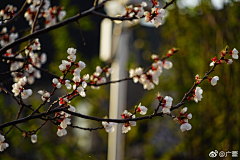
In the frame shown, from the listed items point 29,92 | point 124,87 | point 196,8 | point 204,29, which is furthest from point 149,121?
point 29,92

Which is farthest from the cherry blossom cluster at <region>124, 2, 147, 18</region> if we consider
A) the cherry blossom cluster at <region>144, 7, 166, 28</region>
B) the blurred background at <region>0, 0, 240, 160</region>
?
the blurred background at <region>0, 0, 240, 160</region>

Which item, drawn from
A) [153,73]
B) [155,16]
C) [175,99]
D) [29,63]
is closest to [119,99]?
[175,99]

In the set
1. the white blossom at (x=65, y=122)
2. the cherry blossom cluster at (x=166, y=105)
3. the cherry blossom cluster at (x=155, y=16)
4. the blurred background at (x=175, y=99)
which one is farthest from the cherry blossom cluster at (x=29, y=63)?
the blurred background at (x=175, y=99)

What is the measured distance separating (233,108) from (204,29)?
2.93ft

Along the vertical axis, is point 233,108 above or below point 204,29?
below

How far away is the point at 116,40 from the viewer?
289cm

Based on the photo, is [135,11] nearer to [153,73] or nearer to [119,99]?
[153,73]

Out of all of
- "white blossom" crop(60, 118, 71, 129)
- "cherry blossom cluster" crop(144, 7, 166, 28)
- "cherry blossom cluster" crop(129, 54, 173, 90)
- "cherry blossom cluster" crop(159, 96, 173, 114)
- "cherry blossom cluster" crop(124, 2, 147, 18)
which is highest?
"cherry blossom cluster" crop(124, 2, 147, 18)

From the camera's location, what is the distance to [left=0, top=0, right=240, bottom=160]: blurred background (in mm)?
2309

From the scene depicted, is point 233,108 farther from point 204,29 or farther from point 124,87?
point 124,87

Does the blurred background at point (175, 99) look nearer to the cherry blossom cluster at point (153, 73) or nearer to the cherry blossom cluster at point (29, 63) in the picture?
the cherry blossom cluster at point (29, 63)

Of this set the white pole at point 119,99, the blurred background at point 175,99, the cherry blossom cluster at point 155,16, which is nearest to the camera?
the cherry blossom cluster at point 155,16

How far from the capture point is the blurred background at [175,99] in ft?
7.57

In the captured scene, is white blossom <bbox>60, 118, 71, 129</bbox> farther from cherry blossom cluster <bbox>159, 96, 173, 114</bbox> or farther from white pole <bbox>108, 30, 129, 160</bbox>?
white pole <bbox>108, 30, 129, 160</bbox>
